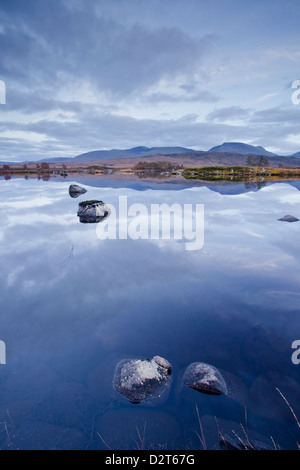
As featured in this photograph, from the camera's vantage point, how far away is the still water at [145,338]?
388 cm

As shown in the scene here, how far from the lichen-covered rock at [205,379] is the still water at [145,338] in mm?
120

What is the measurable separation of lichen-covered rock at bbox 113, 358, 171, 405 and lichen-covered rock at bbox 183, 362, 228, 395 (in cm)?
42

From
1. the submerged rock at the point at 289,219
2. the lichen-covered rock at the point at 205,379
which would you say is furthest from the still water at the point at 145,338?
the submerged rock at the point at 289,219

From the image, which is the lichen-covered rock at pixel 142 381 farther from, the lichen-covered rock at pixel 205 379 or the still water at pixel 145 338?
the lichen-covered rock at pixel 205 379

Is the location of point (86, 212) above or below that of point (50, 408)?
above

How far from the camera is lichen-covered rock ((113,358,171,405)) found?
4.40 meters

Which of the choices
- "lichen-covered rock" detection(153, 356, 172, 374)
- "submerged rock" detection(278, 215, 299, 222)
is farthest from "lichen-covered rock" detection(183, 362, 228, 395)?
"submerged rock" detection(278, 215, 299, 222)

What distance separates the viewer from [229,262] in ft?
33.9

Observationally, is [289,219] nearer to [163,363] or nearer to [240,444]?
[163,363]

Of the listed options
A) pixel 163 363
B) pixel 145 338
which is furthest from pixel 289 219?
pixel 163 363


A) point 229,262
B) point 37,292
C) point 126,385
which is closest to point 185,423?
point 126,385

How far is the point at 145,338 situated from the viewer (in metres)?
5.88

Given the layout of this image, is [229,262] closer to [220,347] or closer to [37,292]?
[220,347]

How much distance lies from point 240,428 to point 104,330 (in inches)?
142
